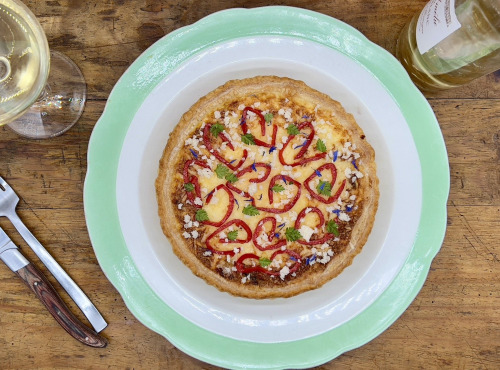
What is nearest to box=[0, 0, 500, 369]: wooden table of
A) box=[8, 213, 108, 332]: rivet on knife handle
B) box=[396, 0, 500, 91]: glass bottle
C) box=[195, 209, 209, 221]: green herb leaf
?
box=[8, 213, 108, 332]: rivet on knife handle

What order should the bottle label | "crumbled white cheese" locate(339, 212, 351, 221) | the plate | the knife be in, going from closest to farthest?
1. the bottle label
2. the plate
3. "crumbled white cheese" locate(339, 212, 351, 221)
4. the knife

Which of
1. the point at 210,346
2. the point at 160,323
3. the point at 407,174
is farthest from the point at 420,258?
the point at 160,323

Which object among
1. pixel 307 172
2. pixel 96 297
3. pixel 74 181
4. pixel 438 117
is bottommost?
pixel 96 297

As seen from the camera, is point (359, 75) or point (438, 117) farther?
point (438, 117)

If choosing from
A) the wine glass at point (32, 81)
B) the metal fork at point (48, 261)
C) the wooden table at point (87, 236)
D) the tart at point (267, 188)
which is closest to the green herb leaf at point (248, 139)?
the tart at point (267, 188)

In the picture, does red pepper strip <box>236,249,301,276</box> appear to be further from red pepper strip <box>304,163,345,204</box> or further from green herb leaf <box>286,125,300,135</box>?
green herb leaf <box>286,125,300,135</box>

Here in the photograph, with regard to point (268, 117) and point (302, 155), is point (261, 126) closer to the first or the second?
point (268, 117)

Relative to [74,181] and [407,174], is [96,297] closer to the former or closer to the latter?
→ [74,181]
